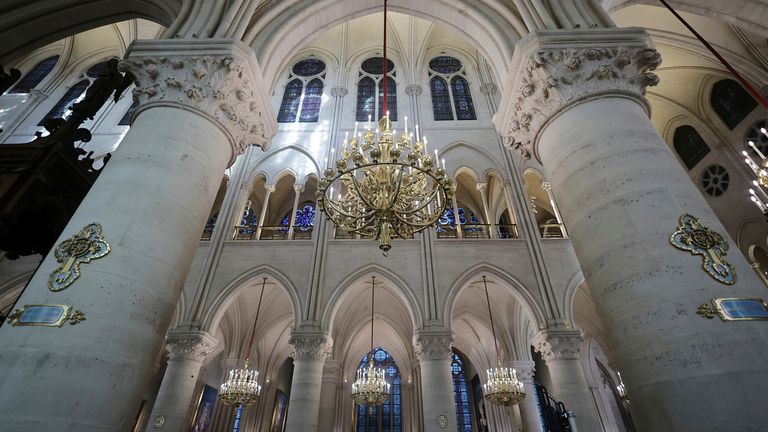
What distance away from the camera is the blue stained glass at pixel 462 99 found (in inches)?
545

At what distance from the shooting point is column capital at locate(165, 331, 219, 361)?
8.48m

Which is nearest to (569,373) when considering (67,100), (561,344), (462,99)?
(561,344)

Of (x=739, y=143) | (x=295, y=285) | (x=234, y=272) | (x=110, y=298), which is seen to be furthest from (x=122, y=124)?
(x=739, y=143)

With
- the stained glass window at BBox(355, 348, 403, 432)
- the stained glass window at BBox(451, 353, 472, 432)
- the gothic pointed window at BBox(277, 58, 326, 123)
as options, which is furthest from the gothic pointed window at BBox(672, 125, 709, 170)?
the stained glass window at BBox(355, 348, 403, 432)

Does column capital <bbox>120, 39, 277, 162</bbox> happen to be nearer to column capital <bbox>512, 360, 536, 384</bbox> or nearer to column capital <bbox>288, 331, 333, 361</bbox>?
column capital <bbox>288, 331, 333, 361</bbox>

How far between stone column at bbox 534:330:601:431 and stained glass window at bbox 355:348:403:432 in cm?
1022

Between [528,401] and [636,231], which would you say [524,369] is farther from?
[636,231]

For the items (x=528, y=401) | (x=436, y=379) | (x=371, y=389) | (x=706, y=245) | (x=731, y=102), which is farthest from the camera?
(x=731, y=102)

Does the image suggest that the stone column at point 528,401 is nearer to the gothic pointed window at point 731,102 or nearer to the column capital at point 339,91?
the gothic pointed window at point 731,102

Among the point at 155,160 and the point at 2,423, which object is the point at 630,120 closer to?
the point at 155,160

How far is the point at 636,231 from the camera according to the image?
10.6 ft

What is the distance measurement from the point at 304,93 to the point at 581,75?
1225 centimetres

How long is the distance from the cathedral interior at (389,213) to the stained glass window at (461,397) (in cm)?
263

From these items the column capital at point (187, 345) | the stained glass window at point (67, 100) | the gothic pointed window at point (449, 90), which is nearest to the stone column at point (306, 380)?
the column capital at point (187, 345)
